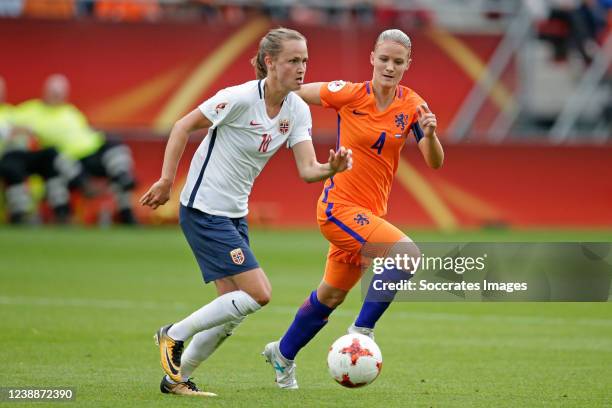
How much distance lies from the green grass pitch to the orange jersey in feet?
4.40

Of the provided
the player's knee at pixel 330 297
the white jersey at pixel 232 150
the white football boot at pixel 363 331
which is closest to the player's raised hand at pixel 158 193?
the white jersey at pixel 232 150

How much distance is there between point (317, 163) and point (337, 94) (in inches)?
41.7

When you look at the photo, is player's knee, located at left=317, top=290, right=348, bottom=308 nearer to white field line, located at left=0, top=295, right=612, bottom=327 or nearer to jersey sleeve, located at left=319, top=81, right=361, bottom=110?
jersey sleeve, located at left=319, top=81, right=361, bottom=110

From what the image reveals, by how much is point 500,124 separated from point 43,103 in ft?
30.4

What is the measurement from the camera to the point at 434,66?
81.5ft

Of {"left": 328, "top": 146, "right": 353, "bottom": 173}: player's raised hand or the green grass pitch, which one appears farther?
the green grass pitch

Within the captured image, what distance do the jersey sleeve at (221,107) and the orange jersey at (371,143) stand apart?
3.85 feet

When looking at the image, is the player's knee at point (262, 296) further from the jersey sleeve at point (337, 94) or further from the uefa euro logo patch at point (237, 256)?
the jersey sleeve at point (337, 94)

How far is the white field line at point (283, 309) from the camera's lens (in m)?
12.5

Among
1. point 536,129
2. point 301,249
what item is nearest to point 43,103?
point 301,249

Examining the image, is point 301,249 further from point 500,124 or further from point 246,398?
point 246,398

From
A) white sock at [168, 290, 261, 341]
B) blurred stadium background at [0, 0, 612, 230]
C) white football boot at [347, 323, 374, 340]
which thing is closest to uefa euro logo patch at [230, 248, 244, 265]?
white sock at [168, 290, 261, 341]

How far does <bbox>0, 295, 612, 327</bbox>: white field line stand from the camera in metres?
12.5

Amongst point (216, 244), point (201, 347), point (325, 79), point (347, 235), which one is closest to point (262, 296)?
point (216, 244)
